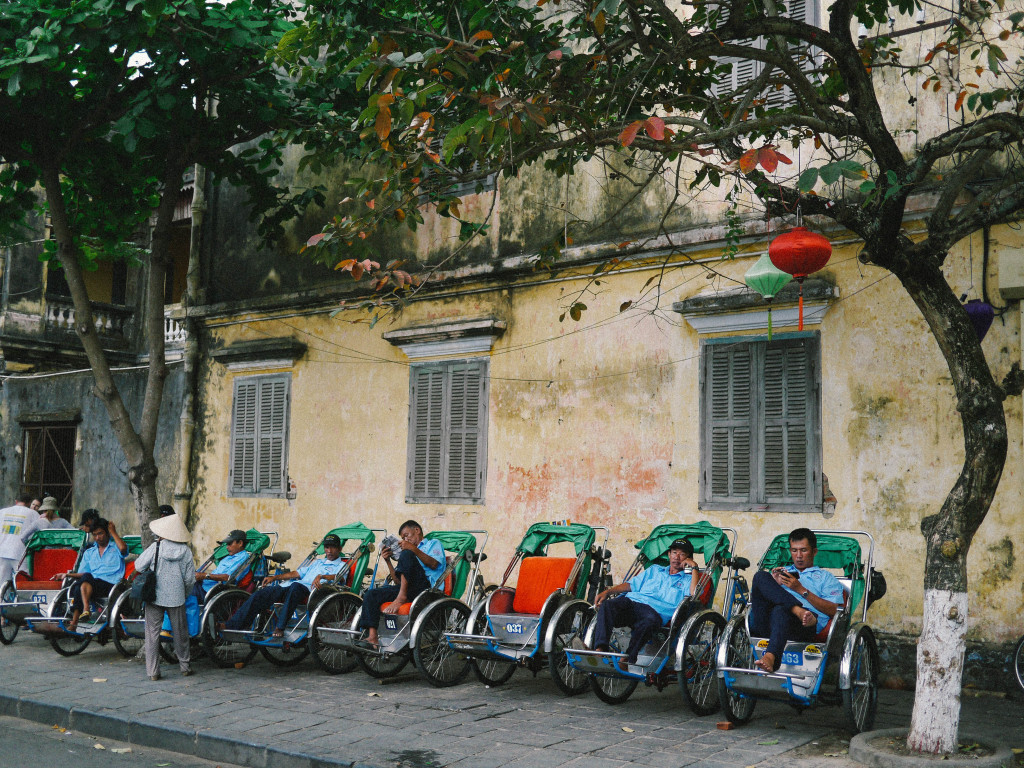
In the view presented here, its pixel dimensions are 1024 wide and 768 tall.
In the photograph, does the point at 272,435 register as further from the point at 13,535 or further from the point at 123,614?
the point at 123,614

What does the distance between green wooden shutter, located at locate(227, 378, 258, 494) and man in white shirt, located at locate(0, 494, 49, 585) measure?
252 centimetres

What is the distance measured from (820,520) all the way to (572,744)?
11.0 feet

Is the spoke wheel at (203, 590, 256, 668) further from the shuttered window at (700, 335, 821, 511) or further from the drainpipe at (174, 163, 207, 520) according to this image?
the drainpipe at (174, 163, 207, 520)

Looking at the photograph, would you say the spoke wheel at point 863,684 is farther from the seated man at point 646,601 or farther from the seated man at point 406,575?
the seated man at point 406,575

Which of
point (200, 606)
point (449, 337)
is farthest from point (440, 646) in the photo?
point (449, 337)

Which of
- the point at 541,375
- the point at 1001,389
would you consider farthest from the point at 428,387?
the point at 1001,389

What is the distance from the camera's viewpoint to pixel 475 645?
724 cm

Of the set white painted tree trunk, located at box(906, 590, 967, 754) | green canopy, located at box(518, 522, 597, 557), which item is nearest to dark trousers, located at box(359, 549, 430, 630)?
green canopy, located at box(518, 522, 597, 557)

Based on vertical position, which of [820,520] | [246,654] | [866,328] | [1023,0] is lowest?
[246,654]

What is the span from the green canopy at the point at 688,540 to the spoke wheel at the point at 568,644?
2.30 ft

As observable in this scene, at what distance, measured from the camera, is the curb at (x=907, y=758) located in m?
5.16

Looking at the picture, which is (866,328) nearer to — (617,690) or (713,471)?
(713,471)

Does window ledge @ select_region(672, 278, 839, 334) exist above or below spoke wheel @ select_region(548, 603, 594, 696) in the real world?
above

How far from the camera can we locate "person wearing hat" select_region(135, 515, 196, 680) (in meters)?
8.03
